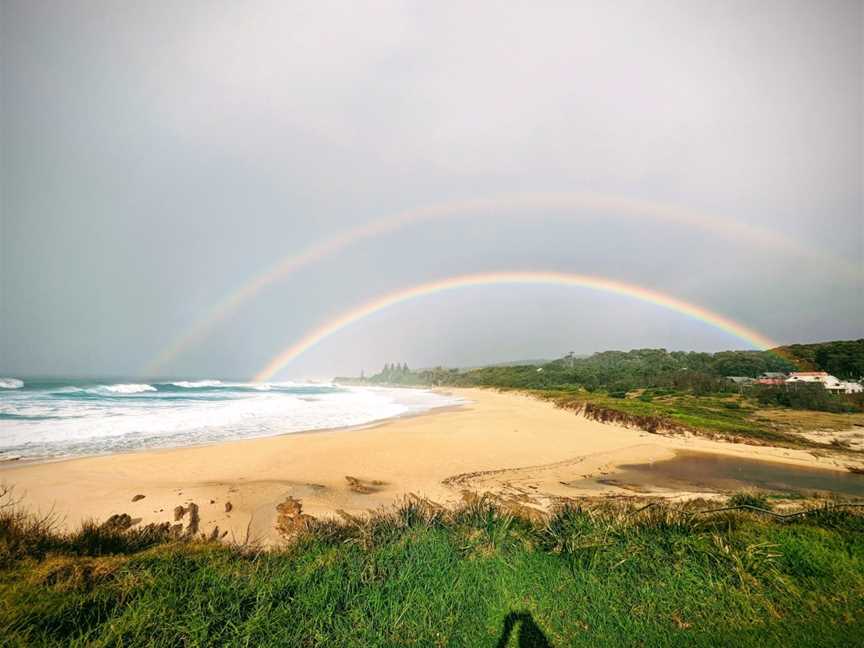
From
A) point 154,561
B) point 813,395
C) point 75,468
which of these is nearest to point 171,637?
point 154,561

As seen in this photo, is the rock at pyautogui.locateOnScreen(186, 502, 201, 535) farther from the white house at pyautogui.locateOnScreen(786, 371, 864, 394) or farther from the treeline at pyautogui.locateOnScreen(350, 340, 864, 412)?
the white house at pyautogui.locateOnScreen(786, 371, 864, 394)

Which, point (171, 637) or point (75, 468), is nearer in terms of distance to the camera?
point (171, 637)

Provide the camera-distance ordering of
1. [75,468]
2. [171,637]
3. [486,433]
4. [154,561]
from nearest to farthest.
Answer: [171,637], [154,561], [75,468], [486,433]

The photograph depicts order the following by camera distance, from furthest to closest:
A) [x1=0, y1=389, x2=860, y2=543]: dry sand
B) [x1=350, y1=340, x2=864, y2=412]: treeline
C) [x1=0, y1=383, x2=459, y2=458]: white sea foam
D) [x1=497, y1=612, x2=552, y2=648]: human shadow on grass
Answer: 1. [x1=350, y1=340, x2=864, y2=412]: treeline
2. [x1=0, y1=383, x2=459, y2=458]: white sea foam
3. [x1=0, y1=389, x2=860, y2=543]: dry sand
4. [x1=497, y1=612, x2=552, y2=648]: human shadow on grass

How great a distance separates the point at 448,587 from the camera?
3.74 metres

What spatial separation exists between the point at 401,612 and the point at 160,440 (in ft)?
57.9

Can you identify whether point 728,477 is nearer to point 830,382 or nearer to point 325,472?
point 325,472

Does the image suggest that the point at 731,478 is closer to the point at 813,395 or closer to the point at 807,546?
the point at 807,546

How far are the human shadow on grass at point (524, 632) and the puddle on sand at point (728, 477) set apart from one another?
335 inches

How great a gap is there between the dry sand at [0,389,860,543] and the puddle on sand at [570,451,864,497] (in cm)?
89

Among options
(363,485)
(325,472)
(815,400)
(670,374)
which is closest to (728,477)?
(363,485)

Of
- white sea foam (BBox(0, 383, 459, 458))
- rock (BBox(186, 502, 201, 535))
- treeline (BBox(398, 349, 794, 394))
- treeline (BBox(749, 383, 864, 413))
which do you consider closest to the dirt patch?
rock (BBox(186, 502, 201, 535))

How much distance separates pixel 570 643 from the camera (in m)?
3.23

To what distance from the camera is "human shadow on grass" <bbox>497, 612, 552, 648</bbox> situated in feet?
10.6
